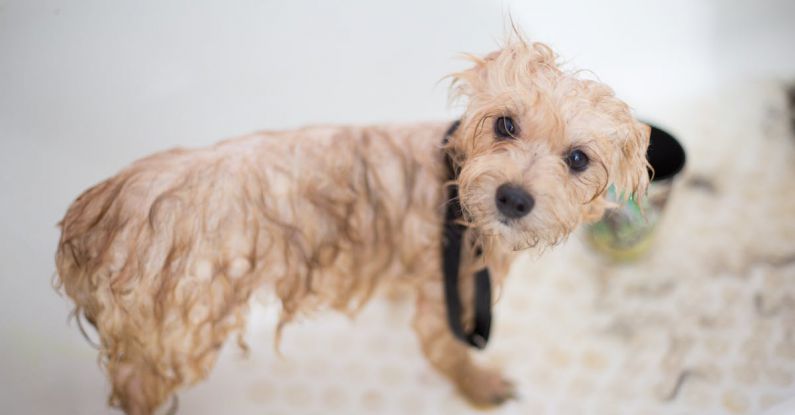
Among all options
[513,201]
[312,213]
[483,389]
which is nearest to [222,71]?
[312,213]

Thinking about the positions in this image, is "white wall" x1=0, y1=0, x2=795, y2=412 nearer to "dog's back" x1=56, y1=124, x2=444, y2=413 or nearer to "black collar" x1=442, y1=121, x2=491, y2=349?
"dog's back" x1=56, y1=124, x2=444, y2=413

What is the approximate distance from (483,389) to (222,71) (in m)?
1.09

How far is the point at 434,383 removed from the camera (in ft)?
5.42

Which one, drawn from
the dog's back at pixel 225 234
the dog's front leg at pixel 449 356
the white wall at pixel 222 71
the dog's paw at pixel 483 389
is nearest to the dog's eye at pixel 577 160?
the white wall at pixel 222 71

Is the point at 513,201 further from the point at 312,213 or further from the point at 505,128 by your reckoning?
the point at 312,213

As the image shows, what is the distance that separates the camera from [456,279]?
50.2 inches

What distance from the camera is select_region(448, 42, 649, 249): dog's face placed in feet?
2.78

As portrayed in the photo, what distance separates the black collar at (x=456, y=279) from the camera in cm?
115

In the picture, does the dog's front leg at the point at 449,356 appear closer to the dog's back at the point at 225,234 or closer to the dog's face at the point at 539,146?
the dog's back at the point at 225,234

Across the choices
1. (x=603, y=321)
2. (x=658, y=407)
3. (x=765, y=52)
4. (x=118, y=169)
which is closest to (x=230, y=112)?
(x=118, y=169)

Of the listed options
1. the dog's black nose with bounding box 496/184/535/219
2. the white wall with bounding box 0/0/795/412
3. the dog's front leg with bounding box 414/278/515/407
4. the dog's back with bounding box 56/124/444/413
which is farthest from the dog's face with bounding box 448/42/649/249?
the dog's front leg with bounding box 414/278/515/407

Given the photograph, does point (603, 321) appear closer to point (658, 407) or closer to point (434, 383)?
point (658, 407)

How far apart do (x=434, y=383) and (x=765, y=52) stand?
1736 millimetres

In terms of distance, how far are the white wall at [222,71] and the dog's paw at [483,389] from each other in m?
0.80
